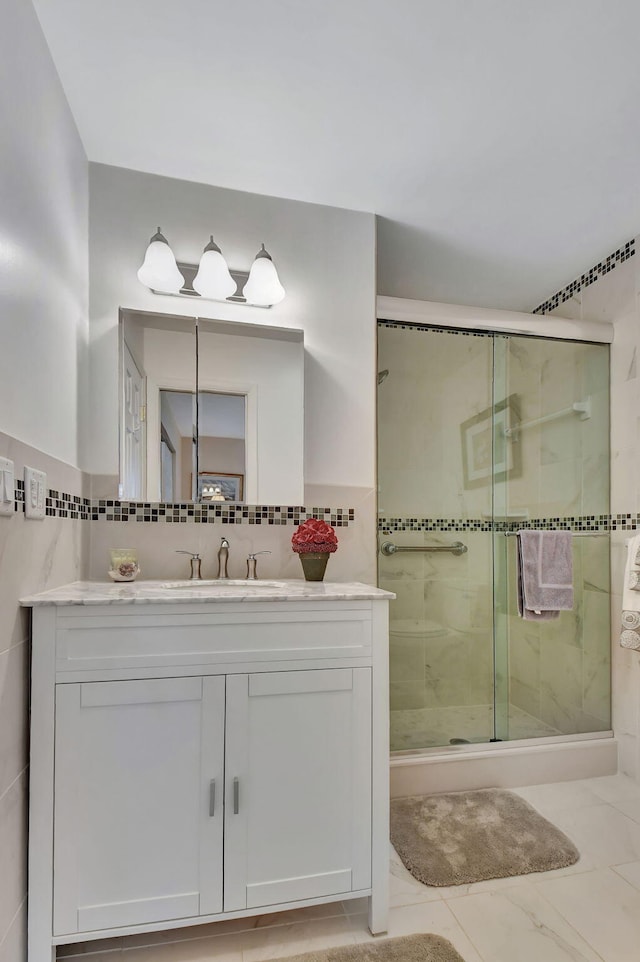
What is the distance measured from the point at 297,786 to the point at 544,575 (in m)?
1.49

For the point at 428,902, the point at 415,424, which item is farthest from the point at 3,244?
the point at 428,902

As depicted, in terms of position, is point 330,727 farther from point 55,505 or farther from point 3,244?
point 3,244

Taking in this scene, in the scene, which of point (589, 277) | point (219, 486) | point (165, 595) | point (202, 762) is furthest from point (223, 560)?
point (589, 277)

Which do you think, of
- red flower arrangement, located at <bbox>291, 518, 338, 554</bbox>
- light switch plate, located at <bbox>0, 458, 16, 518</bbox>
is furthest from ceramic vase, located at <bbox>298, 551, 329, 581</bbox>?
light switch plate, located at <bbox>0, 458, 16, 518</bbox>

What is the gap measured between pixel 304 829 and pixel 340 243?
201cm

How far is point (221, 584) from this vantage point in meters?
1.83

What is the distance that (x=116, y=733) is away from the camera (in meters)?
1.31

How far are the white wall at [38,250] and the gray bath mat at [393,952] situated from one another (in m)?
1.48

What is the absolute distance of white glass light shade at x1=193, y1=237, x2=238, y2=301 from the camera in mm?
1987

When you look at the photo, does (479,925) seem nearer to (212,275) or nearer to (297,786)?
(297,786)

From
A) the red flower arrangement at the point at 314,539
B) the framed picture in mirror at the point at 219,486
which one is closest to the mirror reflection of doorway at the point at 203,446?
the framed picture in mirror at the point at 219,486

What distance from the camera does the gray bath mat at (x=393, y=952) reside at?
1333 mm

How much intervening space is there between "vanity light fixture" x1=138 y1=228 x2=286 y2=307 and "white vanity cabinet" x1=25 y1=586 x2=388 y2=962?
119 centimetres

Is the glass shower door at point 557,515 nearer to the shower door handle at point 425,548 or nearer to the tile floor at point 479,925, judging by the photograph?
the shower door handle at point 425,548
